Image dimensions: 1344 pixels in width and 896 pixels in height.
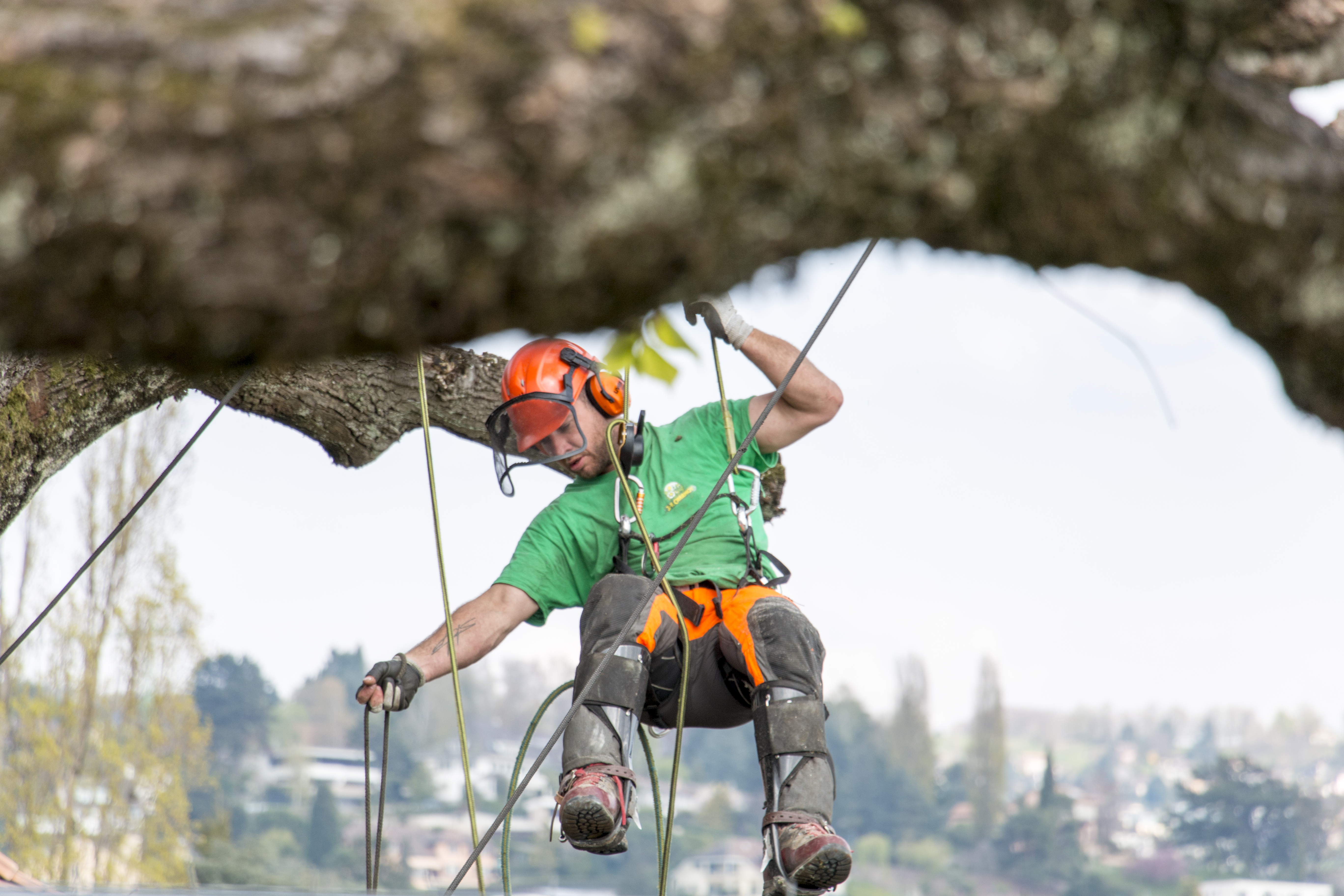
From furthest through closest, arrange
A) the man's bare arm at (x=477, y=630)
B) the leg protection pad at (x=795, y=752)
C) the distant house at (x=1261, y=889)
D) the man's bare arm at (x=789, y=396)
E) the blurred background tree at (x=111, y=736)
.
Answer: the distant house at (x=1261, y=889), the blurred background tree at (x=111, y=736), the man's bare arm at (x=477, y=630), the man's bare arm at (x=789, y=396), the leg protection pad at (x=795, y=752)

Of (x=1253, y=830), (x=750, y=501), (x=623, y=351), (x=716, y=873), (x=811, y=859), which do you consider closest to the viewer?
(x=623, y=351)

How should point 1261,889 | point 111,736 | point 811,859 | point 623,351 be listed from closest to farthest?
point 623,351
point 811,859
point 111,736
point 1261,889

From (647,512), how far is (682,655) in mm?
516

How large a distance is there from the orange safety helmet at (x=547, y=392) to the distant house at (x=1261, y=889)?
6318cm

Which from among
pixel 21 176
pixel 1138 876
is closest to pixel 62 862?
pixel 21 176

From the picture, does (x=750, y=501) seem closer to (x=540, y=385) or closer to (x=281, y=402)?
(x=540, y=385)

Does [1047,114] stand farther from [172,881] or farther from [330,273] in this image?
[172,881]

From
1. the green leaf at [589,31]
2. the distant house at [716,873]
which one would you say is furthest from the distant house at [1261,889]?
the green leaf at [589,31]

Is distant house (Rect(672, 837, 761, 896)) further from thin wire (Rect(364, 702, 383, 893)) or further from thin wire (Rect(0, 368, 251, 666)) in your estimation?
thin wire (Rect(0, 368, 251, 666))

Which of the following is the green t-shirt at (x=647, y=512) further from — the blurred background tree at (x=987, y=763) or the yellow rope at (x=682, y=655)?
the blurred background tree at (x=987, y=763)

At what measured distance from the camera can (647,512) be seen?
3363 millimetres

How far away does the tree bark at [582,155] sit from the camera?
2.32 feet

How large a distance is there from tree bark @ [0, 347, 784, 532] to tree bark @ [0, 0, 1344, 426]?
83.7 inches

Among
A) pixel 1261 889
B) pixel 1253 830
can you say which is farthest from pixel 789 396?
pixel 1253 830
